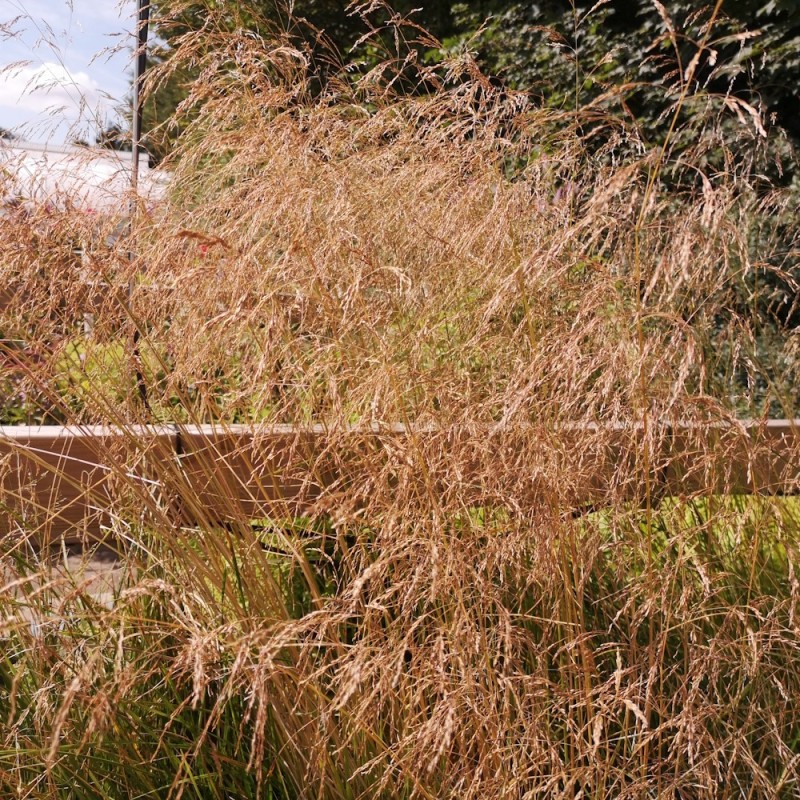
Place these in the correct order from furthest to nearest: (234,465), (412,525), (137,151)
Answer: (137,151), (234,465), (412,525)

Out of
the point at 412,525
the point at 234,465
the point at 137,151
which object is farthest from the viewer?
the point at 137,151

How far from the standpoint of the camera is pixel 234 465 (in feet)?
6.33

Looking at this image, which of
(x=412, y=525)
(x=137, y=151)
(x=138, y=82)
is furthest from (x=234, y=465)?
(x=138, y=82)

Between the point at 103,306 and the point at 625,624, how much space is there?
117cm

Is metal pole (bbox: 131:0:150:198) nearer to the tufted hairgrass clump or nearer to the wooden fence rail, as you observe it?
the tufted hairgrass clump

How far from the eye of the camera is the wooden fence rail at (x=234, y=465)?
1473 millimetres

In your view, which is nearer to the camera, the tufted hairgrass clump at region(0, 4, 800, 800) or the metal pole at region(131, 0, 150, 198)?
the tufted hairgrass clump at region(0, 4, 800, 800)

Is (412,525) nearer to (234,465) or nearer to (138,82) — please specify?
(234,465)

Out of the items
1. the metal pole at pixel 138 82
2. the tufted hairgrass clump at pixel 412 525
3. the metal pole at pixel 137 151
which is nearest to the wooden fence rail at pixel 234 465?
the tufted hairgrass clump at pixel 412 525

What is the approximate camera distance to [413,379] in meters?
1.52

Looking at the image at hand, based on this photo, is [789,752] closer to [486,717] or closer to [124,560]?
[486,717]

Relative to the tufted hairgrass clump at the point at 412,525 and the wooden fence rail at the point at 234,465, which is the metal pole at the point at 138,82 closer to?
the tufted hairgrass clump at the point at 412,525

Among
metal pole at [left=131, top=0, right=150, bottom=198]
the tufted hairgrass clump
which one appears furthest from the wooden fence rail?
metal pole at [left=131, top=0, right=150, bottom=198]

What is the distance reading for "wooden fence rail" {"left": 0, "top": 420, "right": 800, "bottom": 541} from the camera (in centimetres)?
147
